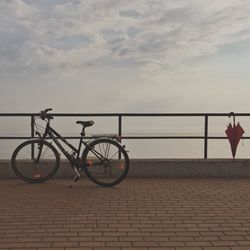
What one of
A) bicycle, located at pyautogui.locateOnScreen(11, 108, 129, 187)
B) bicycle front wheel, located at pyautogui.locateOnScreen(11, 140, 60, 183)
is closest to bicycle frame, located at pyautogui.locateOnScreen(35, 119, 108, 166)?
bicycle, located at pyautogui.locateOnScreen(11, 108, 129, 187)

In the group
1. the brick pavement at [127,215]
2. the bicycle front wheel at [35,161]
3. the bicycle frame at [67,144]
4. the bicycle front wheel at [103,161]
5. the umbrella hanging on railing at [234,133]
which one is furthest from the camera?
the umbrella hanging on railing at [234,133]

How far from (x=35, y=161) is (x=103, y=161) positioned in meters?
1.24

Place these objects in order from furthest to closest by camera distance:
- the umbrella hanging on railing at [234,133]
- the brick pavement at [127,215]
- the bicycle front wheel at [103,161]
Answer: the umbrella hanging on railing at [234,133], the bicycle front wheel at [103,161], the brick pavement at [127,215]

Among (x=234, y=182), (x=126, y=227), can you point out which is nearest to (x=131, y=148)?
(x=234, y=182)

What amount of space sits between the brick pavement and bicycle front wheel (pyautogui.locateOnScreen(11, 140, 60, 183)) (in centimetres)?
23

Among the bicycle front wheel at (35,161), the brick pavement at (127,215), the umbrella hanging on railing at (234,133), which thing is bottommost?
the brick pavement at (127,215)

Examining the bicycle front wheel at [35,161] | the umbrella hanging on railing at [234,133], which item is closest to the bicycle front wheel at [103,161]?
the bicycle front wheel at [35,161]

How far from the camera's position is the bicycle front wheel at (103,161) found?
316 inches

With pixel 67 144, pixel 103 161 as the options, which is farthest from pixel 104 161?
pixel 67 144

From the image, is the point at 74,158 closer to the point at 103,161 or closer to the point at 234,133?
the point at 103,161

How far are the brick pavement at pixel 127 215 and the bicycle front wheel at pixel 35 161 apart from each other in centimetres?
23

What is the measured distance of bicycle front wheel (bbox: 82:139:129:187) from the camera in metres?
8.04

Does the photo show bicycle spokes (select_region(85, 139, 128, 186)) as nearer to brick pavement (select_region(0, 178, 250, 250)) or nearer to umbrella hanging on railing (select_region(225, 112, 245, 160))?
brick pavement (select_region(0, 178, 250, 250))

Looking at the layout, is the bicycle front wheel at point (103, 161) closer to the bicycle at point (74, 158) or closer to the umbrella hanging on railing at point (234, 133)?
the bicycle at point (74, 158)
